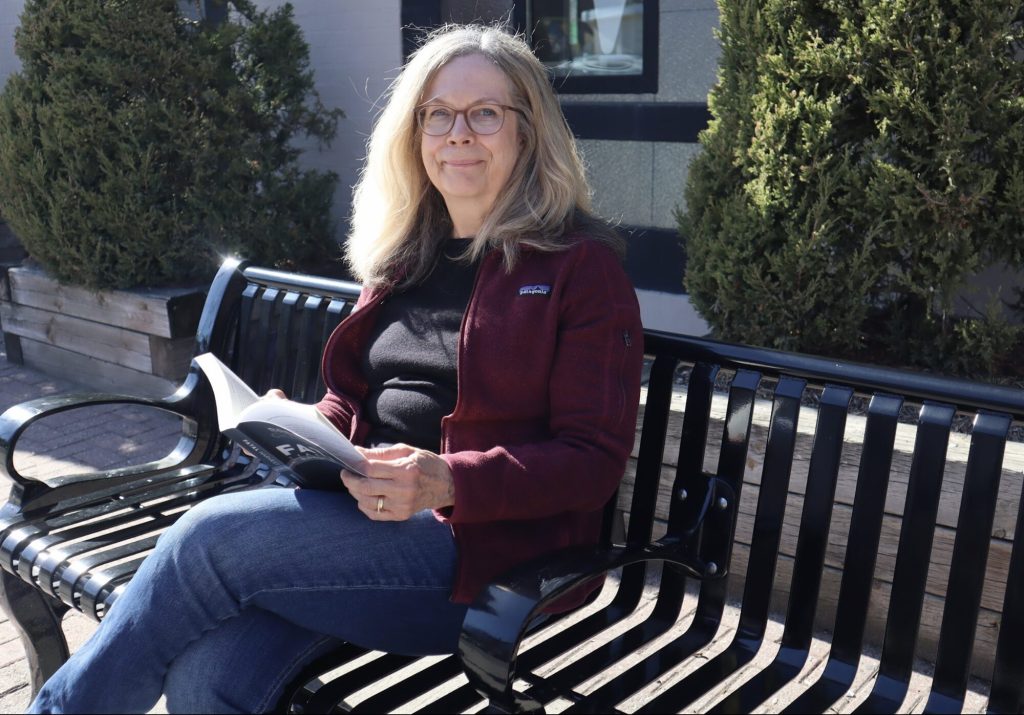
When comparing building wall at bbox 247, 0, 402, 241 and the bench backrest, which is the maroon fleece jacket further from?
building wall at bbox 247, 0, 402, 241

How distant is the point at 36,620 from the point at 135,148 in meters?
3.18

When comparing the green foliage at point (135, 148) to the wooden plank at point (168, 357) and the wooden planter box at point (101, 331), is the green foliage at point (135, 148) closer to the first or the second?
the wooden planter box at point (101, 331)

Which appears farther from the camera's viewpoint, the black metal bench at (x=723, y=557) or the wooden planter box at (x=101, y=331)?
the wooden planter box at (x=101, y=331)

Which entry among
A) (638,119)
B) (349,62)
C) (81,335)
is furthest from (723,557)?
(349,62)

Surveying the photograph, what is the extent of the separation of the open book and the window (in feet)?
12.3

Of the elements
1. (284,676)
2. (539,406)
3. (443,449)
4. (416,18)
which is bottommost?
(284,676)

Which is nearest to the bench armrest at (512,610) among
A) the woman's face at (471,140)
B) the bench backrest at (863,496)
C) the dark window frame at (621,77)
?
the bench backrest at (863,496)

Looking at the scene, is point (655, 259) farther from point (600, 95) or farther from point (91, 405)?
point (91, 405)

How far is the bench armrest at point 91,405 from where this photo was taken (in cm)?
281

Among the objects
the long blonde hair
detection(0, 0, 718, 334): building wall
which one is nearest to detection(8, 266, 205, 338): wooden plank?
detection(0, 0, 718, 334): building wall

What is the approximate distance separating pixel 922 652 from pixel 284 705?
1.93 meters

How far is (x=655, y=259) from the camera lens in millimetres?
5590

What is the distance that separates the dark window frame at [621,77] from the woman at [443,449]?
10.4 feet

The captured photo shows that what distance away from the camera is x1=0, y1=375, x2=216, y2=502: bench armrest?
2.81 metres
